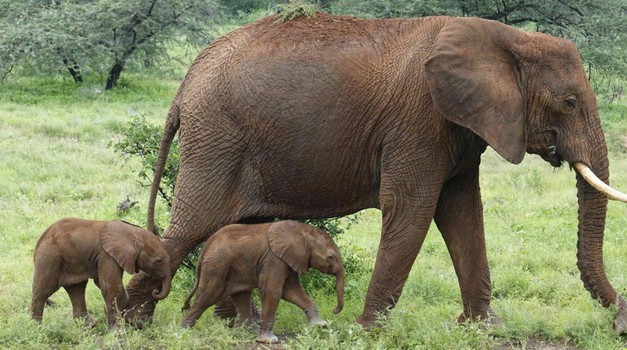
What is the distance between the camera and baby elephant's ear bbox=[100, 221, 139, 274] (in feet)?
18.8

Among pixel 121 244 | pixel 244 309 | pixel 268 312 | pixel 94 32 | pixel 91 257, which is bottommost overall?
pixel 94 32

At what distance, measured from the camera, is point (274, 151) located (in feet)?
19.6

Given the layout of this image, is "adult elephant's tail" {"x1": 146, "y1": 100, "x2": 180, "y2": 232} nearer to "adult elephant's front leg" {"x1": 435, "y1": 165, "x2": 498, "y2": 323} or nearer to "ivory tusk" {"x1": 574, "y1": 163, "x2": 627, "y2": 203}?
"adult elephant's front leg" {"x1": 435, "y1": 165, "x2": 498, "y2": 323}

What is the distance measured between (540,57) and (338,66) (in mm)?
1190

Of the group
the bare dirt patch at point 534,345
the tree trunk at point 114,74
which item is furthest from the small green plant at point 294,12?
the tree trunk at point 114,74

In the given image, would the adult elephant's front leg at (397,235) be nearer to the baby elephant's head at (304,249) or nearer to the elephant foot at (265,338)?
the baby elephant's head at (304,249)

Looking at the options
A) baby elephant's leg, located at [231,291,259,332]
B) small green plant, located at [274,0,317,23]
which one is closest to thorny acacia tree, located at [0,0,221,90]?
small green plant, located at [274,0,317,23]

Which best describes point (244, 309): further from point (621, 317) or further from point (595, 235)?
point (621, 317)

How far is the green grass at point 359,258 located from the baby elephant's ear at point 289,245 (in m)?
0.44

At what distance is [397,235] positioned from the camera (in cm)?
584

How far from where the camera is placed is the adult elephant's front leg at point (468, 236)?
6.27m

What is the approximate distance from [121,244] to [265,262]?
0.85 m

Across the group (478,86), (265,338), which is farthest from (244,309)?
(478,86)

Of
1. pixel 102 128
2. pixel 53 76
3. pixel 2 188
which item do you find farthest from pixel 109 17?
pixel 2 188
